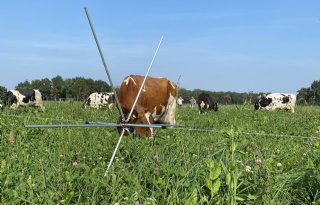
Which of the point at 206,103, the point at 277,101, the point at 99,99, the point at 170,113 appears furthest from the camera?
the point at 277,101

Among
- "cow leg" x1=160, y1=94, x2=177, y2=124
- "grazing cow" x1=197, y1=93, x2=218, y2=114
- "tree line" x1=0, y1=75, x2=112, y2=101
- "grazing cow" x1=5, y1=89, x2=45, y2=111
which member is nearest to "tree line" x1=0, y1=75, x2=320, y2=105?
"tree line" x1=0, y1=75, x2=112, y2=101

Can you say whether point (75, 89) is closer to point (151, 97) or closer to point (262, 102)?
point (151, 97)

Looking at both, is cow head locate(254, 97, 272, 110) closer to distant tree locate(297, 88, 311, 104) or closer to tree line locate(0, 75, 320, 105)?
tree line locate(0, 75, 320, 105)

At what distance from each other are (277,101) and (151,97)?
25.1m

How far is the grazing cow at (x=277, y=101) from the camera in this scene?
33263 mm

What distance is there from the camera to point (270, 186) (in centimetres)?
300

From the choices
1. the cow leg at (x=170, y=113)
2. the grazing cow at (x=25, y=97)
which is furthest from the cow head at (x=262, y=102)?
the cow leg at (x=170, y=113)

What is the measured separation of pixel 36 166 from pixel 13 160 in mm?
529

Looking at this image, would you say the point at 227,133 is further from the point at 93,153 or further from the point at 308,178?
the point at 93,153

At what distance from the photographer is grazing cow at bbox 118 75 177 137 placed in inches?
393

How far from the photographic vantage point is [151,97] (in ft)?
36.4

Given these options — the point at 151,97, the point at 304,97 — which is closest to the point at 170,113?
the point at 151,97

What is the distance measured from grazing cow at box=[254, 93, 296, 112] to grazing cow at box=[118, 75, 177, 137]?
23.2 meters

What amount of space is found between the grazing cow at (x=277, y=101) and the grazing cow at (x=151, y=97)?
23.2 meters
